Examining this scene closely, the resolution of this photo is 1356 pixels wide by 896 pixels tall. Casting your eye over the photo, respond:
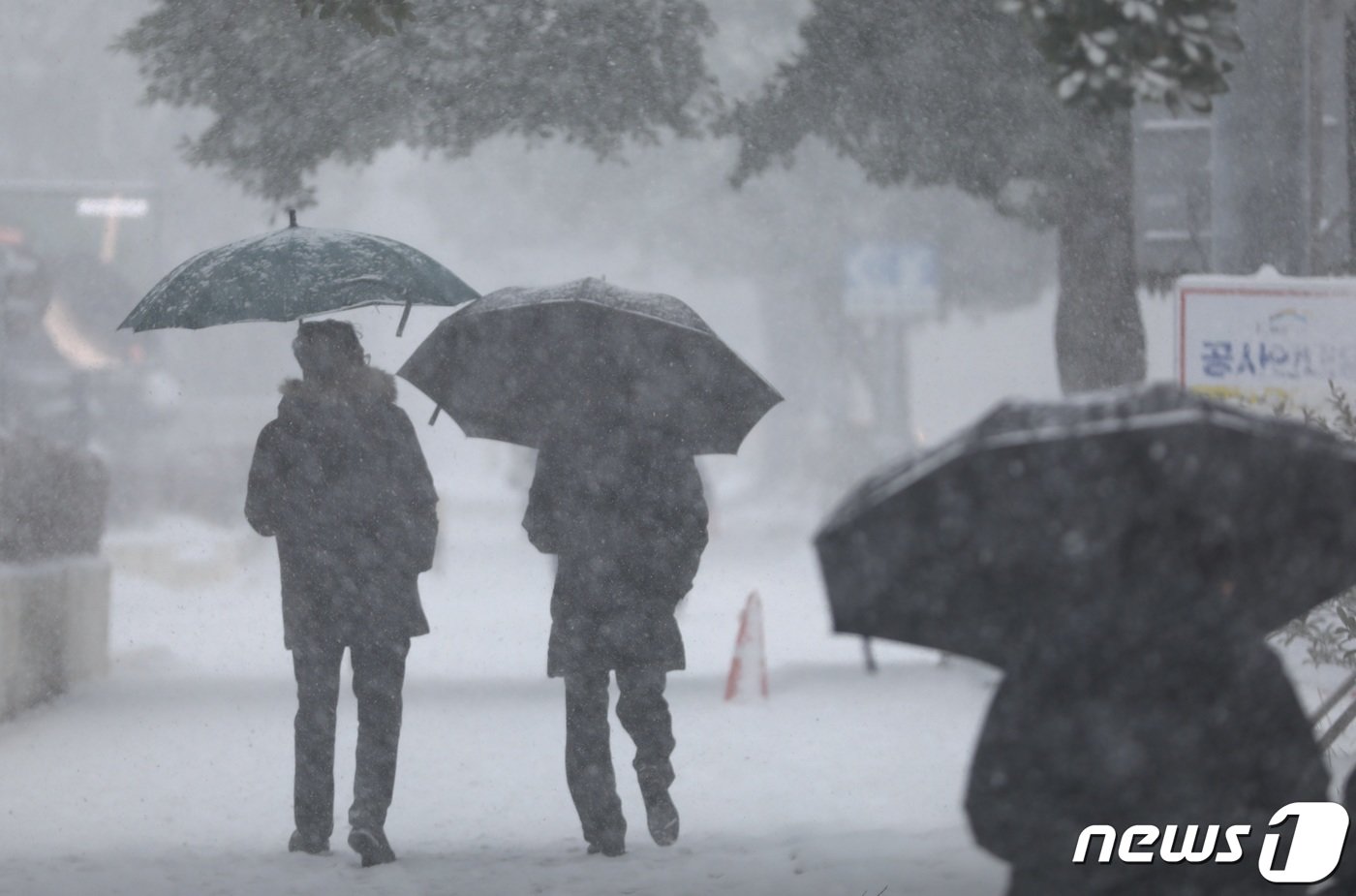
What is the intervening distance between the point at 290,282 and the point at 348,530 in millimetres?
970

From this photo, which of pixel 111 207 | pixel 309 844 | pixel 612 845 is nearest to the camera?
pixel 612 845

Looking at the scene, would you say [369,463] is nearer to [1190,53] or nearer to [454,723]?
[1190,53]

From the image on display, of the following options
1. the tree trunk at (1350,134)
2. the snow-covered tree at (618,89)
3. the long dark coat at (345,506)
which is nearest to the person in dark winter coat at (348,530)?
the long dark coat at (345,506)

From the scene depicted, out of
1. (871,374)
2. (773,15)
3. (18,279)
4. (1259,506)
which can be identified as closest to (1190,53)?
(1259,506)

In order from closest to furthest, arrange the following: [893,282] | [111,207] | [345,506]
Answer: [345,506] < [111,207] < [893,282]

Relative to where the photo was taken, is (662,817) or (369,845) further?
(662,817)

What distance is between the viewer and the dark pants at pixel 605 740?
6453mm

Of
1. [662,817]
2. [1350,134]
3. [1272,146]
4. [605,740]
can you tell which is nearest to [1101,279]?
[1350,134]

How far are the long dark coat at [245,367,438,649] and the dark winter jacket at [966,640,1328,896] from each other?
3496 mm

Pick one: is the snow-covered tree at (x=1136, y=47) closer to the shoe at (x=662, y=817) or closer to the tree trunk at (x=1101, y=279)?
the shoe at (x=662, y=817)

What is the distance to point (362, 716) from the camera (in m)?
6.39

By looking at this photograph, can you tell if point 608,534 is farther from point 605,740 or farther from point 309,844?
point 309,844

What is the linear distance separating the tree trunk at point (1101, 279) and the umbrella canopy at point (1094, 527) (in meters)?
8.00

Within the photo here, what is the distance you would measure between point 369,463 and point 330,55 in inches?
179
